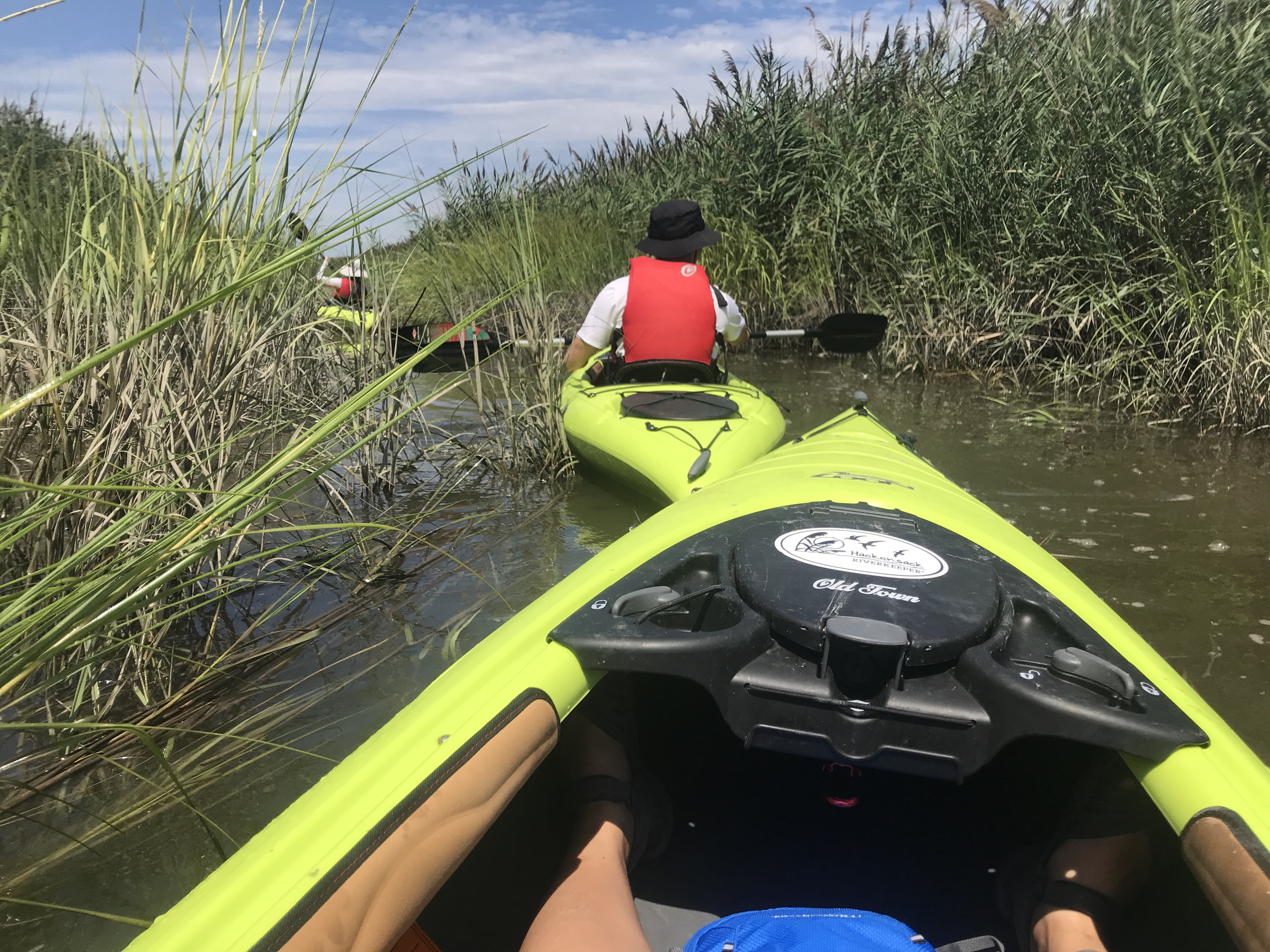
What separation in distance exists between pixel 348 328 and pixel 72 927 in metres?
2.38

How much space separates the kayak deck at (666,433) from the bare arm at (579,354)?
0.80 feet

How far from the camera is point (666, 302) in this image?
13.1 ft

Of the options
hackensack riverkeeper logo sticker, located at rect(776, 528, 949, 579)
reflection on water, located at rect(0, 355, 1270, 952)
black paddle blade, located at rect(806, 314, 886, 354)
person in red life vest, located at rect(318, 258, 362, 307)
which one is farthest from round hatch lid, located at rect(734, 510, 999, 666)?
black paddle blade, located at rect(806, 314, 886, 354)

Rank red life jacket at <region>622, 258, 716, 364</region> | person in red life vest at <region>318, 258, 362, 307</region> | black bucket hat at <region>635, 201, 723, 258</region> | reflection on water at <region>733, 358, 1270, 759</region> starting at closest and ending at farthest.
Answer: reflection on water at <region>733, 358, 1270, 759</region> < person in red life vest at <region>318, 258, 362, 307</region> < red life jacket at <region>622, 258, 716, 364</region> < black bucket hat at <region>635, 201, 723, 258</region>

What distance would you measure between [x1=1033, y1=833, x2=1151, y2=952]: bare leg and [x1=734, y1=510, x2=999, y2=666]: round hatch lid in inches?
16.4

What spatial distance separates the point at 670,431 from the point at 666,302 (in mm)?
744

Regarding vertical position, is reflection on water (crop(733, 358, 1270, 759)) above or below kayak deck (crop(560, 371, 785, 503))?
below

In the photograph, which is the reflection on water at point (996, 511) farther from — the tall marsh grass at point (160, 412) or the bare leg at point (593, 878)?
the bare leg at point (593, 878)

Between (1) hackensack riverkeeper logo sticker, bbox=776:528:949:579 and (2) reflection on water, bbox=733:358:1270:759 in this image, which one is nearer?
(1) hackensack riverkeeper logo sticker, bbox=776:528:949:579

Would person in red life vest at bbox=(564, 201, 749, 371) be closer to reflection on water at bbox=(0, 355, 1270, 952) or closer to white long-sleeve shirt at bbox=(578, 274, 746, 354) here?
white long-sleeve shirt at bbox=(578, 274, 746, 354)

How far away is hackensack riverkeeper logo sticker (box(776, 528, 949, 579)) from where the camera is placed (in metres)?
1.50

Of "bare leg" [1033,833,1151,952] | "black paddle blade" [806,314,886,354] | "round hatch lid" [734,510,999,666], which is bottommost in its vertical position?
"bare leg" [1033,833,1151,952]

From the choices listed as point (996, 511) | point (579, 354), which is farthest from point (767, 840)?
point (579, 354)

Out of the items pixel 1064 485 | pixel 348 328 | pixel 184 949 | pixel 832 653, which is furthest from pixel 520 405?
pixel 184 949
